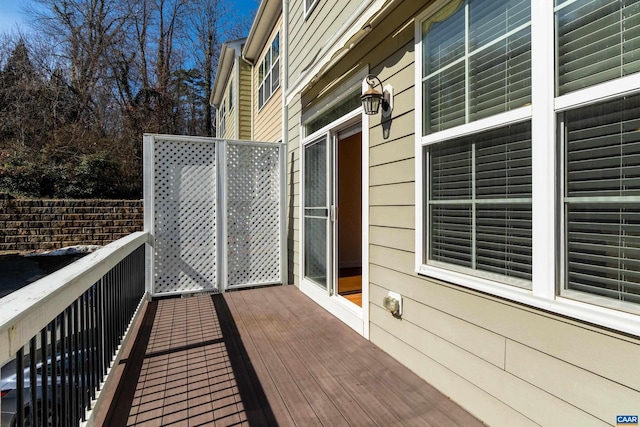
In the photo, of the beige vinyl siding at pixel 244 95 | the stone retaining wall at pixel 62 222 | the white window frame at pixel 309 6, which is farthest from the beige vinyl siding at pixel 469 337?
the stone retaining wall at pixel 62 222

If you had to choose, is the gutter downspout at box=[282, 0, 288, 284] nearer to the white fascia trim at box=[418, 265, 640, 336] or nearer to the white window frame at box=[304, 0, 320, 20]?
the white window frame at box=[304, 0, 320, 20]

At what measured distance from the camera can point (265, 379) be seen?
2.39 metres

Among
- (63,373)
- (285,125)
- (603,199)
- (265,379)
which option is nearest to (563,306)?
(603,199)

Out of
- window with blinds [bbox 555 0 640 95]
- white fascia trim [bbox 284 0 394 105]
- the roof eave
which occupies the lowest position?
window with blinds [bbox 555 0 640 95]

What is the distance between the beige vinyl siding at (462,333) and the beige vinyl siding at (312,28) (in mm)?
478

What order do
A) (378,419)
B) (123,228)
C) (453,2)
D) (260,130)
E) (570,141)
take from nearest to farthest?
(570,141) < (378,419) < (453,2) < (260,130) < (123,228)

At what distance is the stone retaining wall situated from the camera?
8.89 metres

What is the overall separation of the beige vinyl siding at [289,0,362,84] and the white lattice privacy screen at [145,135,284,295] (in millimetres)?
1265

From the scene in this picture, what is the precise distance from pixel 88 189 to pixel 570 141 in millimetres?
12106

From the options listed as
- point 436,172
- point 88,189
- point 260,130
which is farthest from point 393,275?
point 88,189

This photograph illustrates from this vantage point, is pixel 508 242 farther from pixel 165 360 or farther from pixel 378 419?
pixel 165 360

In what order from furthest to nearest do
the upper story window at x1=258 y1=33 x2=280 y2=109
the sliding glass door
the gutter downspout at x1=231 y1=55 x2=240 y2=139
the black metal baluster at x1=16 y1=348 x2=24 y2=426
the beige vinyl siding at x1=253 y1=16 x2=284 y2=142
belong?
the gutter downspout at x1=231 y1=55 x2=240 y2=139
the upper story window at x1=258 y1=33 x2=280 y2=109
the beige vinyl siding at x1=253 y1=16 x2=284 y2=142
the sliding glass door
the black metal baluster at x1=16 y1=348 x2=24 y2=426

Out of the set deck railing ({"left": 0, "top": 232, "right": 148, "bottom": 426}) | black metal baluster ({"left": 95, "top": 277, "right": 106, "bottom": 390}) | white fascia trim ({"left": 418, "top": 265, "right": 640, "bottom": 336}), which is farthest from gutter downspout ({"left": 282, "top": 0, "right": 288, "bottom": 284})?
white fascia trim ({"left": 418, "top": 265, "right": 640, "bottom": 336})

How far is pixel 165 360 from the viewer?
8.91 feet
